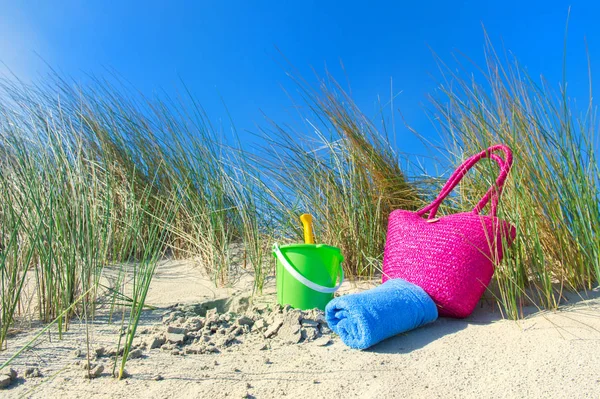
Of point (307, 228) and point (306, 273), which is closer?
point (306, 273)

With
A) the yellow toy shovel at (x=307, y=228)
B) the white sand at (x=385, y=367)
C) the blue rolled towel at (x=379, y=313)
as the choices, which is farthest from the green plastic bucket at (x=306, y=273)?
the white sand at (x=385, y=367)

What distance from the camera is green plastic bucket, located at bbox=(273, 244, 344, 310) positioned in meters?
2.08

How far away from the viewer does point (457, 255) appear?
1.92 meters

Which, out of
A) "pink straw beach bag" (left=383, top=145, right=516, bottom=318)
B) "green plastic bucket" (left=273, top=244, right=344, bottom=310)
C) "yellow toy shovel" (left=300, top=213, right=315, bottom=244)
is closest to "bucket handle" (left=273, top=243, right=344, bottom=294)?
"green plastic bucket" (left=273, top=244, right=344, bottom=310)

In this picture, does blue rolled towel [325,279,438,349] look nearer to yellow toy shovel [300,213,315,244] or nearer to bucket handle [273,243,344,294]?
bucket handle [273,243,344,294]

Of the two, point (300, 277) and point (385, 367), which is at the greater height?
point (300, 277)

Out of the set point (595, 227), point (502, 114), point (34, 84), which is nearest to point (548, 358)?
point (595, 227)

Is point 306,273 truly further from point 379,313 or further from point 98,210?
point 98,210

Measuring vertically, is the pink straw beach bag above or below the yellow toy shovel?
below

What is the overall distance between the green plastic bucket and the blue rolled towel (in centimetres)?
29

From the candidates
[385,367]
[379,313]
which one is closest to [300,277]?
[379,313]

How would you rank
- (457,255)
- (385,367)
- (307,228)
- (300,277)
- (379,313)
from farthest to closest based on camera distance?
(307,228), (300,277), (457,255), (379,313), (385,367)

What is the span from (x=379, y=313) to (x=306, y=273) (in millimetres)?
496

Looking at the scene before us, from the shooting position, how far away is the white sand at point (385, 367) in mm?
1314
